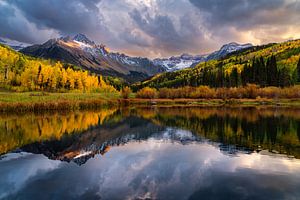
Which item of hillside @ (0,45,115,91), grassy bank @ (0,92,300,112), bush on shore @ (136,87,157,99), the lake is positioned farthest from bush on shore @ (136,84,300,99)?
the lake

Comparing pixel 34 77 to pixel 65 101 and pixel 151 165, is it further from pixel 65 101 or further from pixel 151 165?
pixel 151 165

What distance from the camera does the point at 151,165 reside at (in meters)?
22.8

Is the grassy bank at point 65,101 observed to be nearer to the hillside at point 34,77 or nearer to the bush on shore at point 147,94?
the bush on shore at point 147,94

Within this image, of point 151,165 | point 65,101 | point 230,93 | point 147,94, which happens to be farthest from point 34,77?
point 151,165

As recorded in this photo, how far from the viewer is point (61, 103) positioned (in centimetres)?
7900

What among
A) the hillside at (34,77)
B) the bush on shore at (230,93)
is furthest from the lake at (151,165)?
the hillside at (34,77)

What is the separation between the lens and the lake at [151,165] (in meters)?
16.2

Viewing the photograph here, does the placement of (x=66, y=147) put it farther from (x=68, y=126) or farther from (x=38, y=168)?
(x=68, y=126)

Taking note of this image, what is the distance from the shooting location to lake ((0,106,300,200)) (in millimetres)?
16250

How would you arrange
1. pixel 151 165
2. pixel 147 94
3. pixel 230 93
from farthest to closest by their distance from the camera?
pixel 147 94
pixel 230 93
pixel 151 165

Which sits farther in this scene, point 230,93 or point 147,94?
point 147,94

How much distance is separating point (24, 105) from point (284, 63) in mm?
175205

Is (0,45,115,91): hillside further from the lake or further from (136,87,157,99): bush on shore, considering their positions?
the lake

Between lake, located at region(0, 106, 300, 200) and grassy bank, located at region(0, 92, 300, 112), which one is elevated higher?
grassy bank, located at region(0, 92, 300, 112)
